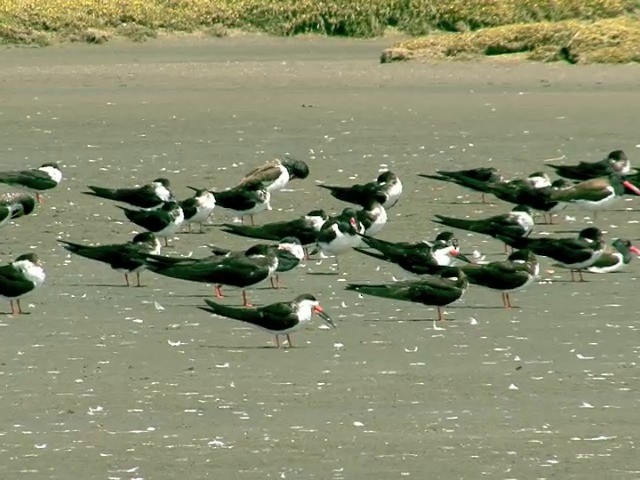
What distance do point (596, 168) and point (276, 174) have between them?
3.18 m

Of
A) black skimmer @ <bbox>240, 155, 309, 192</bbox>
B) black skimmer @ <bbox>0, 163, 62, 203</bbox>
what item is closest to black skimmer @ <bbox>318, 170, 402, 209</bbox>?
black skimmer @ <bbox>240, 155, 309, 192</bbox>

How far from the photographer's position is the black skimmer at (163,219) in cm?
1620

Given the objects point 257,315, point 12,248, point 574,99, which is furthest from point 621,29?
point 257,315

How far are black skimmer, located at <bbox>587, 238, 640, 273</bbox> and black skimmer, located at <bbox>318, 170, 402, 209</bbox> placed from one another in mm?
2947

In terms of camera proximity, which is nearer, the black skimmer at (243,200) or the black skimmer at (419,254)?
the black skimmer at (419,254)

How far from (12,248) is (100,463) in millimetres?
7260

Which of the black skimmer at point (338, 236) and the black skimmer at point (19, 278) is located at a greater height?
the black skimmer at point (19, 278)

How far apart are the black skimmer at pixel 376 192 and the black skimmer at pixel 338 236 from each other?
197cm

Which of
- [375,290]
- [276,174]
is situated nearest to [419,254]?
[375,290]

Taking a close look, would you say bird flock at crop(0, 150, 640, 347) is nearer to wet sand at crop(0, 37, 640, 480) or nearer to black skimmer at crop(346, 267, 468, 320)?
black skimmer at crop(346, 267, 468, 320)

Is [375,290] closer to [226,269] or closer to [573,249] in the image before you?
[226,269]

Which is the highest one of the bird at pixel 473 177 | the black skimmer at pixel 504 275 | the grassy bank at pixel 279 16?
the black skimmer at pixel 504 275

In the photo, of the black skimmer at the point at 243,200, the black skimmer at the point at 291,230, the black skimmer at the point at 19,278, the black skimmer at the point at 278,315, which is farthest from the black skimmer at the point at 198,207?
the black skimmer at the point at 278,315

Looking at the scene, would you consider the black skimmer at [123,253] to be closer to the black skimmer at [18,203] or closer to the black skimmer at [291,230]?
the black skimmer at [291,230]
